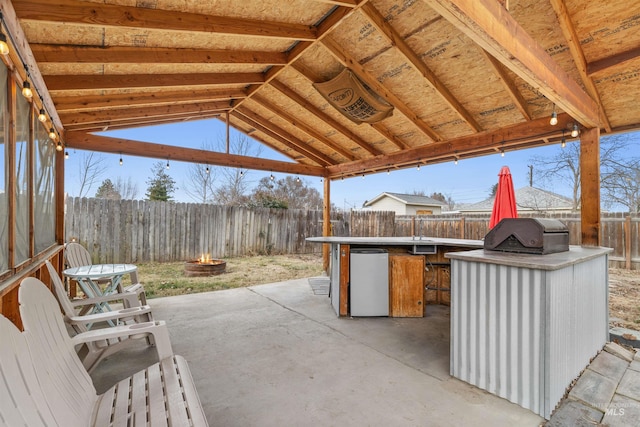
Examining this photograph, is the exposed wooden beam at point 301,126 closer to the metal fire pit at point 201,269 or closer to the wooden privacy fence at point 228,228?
the metal fire pit at point 201,269

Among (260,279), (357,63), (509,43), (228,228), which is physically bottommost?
(260,279)

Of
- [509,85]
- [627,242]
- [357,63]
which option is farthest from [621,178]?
→ [357,63]

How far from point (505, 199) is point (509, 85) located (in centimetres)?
140

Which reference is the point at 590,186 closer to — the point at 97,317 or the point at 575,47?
the point at 575,47

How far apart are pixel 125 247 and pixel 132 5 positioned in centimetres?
683

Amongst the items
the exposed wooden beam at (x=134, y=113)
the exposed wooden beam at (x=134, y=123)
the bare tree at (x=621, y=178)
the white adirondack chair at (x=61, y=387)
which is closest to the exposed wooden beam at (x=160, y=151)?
the exposed wooden beam at (x=134, y=123)

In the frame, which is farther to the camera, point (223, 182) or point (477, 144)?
point (223, 182)

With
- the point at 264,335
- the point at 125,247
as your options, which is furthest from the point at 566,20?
the point at 125,247

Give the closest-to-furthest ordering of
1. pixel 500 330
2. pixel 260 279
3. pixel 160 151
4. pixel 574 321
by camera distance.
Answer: pixel 500 330 < pixel 574 321 < pixel 160 151 < pixel 260 279

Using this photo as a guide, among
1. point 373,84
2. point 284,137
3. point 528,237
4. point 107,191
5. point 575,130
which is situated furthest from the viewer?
point 107,191

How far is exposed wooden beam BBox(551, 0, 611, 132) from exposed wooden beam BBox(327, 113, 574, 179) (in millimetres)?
385

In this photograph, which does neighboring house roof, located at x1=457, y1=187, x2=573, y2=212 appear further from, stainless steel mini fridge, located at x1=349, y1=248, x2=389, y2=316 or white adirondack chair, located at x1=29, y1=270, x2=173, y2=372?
white adirondack chair, located at x1=29, y1=270, x2=173, y2=372

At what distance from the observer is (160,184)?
49.5 ft

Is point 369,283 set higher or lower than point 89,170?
lower
